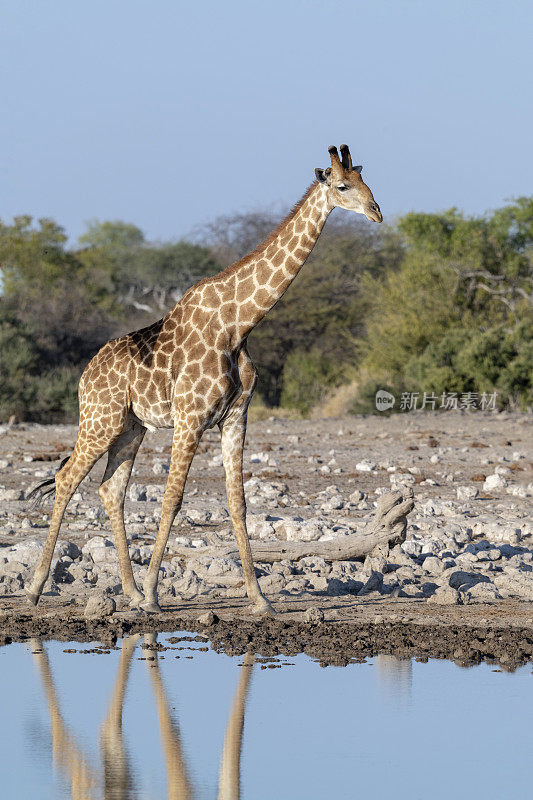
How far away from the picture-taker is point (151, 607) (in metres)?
7.82

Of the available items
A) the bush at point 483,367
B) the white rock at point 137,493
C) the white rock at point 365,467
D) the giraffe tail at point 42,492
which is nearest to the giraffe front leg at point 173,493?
the giraffe tail at point 42,492

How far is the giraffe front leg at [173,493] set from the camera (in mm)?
7816

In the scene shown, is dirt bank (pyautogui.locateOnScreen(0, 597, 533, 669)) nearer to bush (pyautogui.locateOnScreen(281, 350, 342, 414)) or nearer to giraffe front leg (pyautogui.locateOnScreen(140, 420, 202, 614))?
giraffe front leg (pyautogui.locateOnScreen(140, 420, 202, 614))

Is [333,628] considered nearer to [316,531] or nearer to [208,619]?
[208,619]

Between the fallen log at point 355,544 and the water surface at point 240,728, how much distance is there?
2.66 meters

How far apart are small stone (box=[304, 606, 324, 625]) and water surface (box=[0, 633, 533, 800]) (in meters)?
0.88

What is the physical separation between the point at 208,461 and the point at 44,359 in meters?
14.4

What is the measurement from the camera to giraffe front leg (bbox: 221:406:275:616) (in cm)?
778

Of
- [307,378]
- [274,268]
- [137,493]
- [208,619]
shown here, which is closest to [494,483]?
[137,493]

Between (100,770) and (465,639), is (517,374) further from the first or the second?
(100,770)

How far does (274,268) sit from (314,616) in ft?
7.89

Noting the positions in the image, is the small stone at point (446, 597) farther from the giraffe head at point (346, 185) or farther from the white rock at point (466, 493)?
the white rock at point (466, 493)

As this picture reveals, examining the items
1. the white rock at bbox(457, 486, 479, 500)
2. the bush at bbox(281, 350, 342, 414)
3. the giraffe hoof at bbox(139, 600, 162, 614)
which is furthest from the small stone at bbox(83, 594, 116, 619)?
the bush at bbox(281, 350, 342, 414)

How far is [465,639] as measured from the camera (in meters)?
6.82
